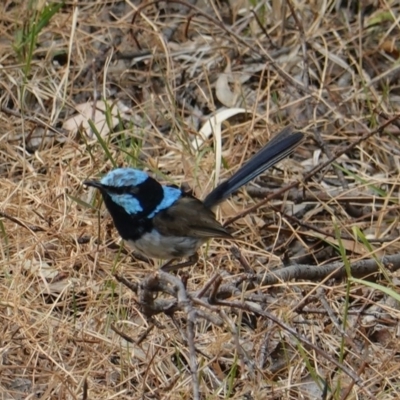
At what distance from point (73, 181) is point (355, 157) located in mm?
1566

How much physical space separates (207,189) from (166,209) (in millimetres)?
737

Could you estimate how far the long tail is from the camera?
4512mm

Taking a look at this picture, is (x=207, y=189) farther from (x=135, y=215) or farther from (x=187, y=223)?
(x=135, y=215)

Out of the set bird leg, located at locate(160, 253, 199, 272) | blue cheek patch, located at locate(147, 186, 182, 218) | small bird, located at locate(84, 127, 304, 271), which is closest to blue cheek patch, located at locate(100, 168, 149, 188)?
small bird, located at locate(84, 127, 304, 271)

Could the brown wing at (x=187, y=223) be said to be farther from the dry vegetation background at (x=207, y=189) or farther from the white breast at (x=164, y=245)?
the dry vegetation background at (x=207, y=189)

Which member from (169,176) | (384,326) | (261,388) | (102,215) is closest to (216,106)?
(169,176)

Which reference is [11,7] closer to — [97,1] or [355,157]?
[97,1]

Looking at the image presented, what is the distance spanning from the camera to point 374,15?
6168mm

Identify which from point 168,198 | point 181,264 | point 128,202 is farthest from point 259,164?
point 128,202

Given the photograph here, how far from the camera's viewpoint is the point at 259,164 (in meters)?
4.50

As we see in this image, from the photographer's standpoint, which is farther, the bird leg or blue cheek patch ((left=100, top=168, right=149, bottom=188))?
the bird leg

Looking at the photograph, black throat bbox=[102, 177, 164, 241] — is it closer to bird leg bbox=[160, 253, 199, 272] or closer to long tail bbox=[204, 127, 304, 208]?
bird leg bbox=[160, 253, 199, 272]

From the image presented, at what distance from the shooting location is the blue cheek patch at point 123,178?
411 cm

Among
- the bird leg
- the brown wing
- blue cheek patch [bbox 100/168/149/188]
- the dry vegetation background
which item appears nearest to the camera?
the dry vegetation background
